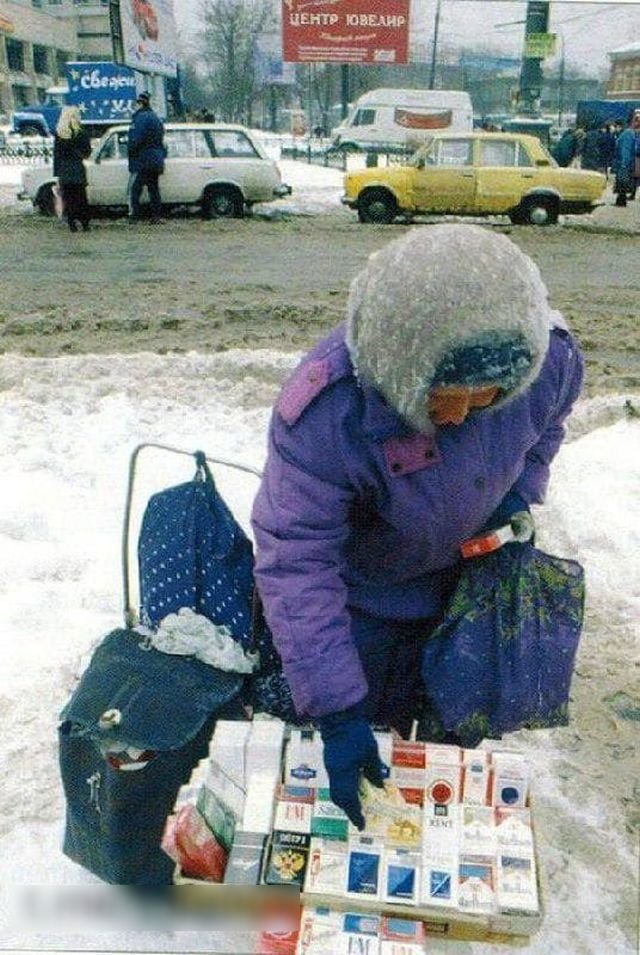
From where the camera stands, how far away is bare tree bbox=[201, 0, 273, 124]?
61.2 feet

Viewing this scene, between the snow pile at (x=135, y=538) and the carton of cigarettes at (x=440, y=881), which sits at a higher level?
the carton of cigarettes at (x=440, y=881)

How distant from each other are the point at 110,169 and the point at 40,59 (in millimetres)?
32504

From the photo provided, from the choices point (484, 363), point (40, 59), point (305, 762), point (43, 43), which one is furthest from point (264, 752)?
point (40, 59)

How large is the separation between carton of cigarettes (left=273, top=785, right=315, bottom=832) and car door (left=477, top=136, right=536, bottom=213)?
11658 mm

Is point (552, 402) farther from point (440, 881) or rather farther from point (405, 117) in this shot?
point (405, 117)

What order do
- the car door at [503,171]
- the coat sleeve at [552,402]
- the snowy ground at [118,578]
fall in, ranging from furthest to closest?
the car door at [503,171]
the snowy ground at [118,578]
the coat sleeve at [552,402]

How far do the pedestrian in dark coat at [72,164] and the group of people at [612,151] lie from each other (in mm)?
8886

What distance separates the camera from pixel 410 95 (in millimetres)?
23734

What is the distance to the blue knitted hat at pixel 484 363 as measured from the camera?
124cm

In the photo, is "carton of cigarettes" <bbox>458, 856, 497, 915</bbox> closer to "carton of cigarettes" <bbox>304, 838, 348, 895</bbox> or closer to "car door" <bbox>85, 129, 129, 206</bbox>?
"carton of cigarettes" <bbox>304, 838, 348, 895</bbox>

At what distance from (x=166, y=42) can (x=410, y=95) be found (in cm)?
730

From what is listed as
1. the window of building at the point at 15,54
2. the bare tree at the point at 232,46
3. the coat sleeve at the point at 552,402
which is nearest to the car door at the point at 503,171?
the bare tree at the point at 232,46

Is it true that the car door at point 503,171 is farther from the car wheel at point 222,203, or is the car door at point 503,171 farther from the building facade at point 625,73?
the building facade at point 625,73

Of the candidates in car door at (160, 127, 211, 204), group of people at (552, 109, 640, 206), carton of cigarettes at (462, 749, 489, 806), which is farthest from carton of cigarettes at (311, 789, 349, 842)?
group of people at (552, 109, 640, 206)
